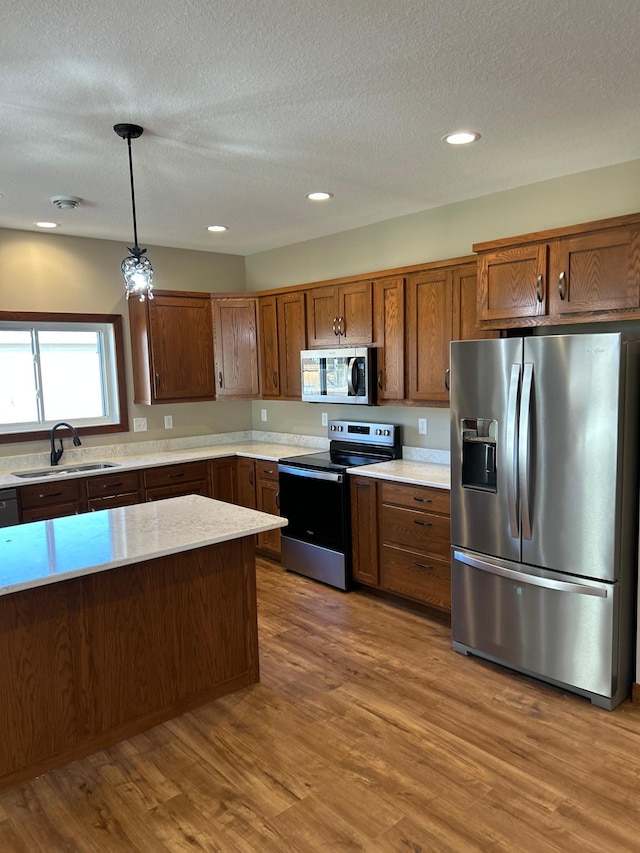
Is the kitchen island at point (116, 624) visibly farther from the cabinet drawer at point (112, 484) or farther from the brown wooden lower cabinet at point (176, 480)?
the brown wooden lower cabinet at point (176, 480)

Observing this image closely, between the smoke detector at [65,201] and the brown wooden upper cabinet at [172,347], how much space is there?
1.10m

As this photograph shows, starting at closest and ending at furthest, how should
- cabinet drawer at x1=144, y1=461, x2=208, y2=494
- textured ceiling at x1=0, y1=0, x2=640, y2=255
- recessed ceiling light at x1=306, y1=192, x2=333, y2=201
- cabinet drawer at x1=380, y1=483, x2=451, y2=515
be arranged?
textured ceiling at x1=0, y1=0, x2=640, y2=255 < cabinet drawer at x1=380, y1=483, x2=451, y2=515 < recessed ceiling light at x1=306, y1=192, x2=333, y2=201 < cabinet drawer at x1=144, y1=461, x2=208, y2=494

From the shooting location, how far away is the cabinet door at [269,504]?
480 cm

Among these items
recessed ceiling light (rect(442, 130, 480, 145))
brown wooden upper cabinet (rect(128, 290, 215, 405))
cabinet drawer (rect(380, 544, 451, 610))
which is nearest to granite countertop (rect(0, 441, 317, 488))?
brown wooden upper cabinet (rect(128, 290, 215, 405))

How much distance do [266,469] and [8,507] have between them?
1.88m

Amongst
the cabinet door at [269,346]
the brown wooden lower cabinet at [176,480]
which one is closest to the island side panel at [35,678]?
the brown wooden lower cabinet at [176,480]

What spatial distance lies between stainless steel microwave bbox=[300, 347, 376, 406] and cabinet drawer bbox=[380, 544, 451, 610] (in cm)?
111

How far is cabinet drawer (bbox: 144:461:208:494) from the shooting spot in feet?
15.1

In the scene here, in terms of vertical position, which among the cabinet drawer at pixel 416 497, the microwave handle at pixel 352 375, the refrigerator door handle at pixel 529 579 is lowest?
the refrigerator door handle at pixel 529 579

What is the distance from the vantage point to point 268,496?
487 cm

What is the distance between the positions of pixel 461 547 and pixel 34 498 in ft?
9.24

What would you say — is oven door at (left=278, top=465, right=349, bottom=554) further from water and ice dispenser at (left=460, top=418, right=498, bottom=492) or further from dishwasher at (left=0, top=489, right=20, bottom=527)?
dishwasher at (left=0, top=489, right=20, bottom=527)

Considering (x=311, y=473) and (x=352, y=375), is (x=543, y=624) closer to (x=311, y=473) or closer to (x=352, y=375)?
(x=311, y=473)

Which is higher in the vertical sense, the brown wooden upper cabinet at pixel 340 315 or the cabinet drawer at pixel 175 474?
the brown wooden upper cabinet at pixel 340 315
